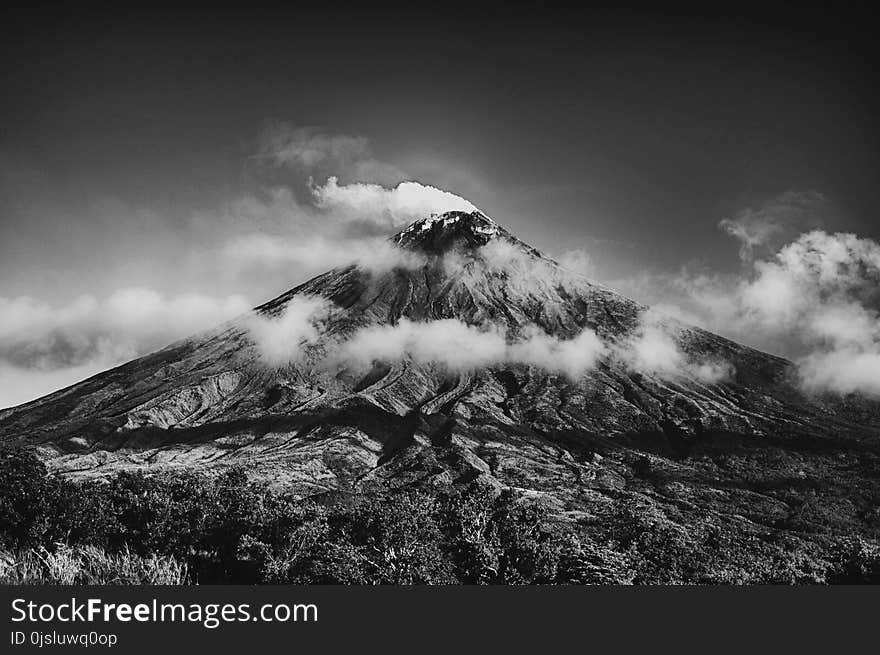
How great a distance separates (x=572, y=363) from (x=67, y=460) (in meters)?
104

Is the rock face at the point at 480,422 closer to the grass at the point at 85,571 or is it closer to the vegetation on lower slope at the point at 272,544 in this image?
the vegetation on lower slope at the point at 272,544

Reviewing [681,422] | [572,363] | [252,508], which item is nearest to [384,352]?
[572,363]

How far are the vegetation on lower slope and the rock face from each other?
60899 mm

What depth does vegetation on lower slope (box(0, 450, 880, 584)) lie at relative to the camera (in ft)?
67.8

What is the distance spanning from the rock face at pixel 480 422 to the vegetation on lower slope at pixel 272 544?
60899mm

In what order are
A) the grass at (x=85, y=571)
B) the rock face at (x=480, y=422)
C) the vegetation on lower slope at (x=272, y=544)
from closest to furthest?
A: the grass at (x=85, y=571), the vegetation on lower slope at (x=272, y=544), the rock face at (x=480, y=422)

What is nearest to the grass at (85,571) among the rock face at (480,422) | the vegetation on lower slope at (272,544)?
the vegetation on lower slope at (272,544)

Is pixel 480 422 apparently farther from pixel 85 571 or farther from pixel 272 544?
pixel 85 571

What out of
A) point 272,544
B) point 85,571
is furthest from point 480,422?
point 85,571

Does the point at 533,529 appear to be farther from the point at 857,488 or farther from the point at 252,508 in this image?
the point at 857,488

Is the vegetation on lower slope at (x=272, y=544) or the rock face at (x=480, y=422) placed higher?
the rock face at (x=480, y=422)

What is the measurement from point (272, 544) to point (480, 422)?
4420 inches

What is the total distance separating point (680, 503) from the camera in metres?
89.7

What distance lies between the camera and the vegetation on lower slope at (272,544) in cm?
2067
